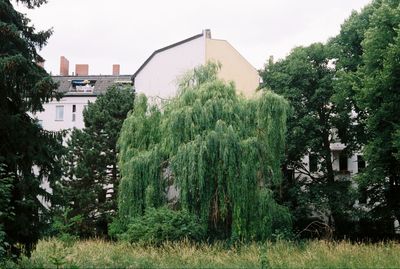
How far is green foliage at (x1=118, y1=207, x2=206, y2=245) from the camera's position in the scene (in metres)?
19.1

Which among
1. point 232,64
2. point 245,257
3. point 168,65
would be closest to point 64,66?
point 168,65

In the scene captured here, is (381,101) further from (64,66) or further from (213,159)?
(64,66)

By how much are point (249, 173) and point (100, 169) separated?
12.1 meters

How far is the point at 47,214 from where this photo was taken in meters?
12.9

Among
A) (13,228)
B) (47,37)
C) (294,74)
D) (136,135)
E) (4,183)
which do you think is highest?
(294,74)

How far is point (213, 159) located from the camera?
19844 mm

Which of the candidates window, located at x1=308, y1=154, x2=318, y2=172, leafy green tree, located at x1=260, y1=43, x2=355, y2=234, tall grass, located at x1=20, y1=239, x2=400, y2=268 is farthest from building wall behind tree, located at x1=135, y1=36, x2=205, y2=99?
tall grass, located at x1=20, y1=239, x2=400, y2=268

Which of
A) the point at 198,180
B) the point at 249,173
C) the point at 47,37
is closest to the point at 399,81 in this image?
the point at 249,173

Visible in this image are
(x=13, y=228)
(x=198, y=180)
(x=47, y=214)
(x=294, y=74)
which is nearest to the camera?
(x=13, y=228)

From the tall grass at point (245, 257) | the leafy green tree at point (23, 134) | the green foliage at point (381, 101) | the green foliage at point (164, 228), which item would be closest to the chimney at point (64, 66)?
the green foliage at point (381, 101)

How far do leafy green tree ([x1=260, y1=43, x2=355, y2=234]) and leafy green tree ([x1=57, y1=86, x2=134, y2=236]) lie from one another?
367 inches

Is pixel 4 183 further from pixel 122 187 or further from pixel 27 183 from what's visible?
pixel 122 187

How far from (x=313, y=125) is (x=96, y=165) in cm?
1240

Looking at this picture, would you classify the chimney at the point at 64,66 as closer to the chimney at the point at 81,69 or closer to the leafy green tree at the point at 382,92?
the chimney at the point at 81,69
